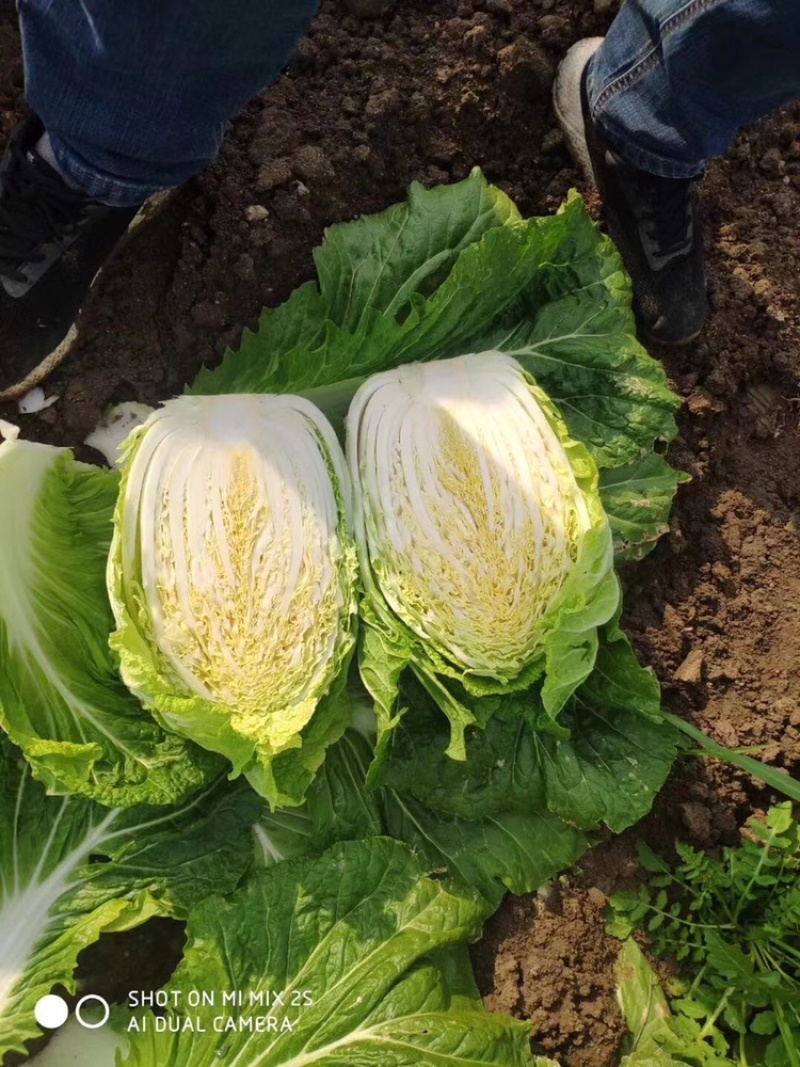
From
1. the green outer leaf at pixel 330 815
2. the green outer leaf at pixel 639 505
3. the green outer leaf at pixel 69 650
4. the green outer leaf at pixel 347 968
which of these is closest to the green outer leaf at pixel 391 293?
the green outer leaf at pixel 69 650

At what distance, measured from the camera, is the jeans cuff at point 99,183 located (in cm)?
189

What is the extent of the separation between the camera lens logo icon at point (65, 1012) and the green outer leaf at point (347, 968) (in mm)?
216

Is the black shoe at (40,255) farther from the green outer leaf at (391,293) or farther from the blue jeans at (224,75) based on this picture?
the green outer leaf at (391,293)

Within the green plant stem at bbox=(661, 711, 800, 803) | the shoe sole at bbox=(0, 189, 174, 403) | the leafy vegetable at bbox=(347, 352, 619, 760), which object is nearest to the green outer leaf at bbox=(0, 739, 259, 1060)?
the leafy vegetable at bbox=(347, 352, 619, 760)

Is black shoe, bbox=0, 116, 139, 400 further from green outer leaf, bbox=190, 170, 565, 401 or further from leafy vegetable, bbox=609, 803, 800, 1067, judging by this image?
leafy vegetable, bbox=609, 803, 800, 1067

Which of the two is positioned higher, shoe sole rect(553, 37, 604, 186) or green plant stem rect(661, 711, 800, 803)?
shoe sole rect(553, 37, 604, 186)

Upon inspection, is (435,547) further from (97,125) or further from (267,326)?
(97,125)

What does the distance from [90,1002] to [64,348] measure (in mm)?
1774

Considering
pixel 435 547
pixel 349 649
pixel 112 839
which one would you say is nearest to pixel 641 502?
pixel 435 547

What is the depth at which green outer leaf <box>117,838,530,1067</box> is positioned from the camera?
2166 mm

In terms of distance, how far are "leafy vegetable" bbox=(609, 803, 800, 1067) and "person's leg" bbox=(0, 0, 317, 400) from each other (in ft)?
7.21

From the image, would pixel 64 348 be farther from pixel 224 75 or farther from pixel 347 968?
pixel 347 968

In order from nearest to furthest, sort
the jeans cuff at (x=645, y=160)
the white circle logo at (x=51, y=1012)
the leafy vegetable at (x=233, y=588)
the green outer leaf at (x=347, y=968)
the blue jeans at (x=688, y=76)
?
the blue jeans at (x=688, y=76)
the leafy vegetable at (x=233, y=588)
the green outer leaf at (x=347, y=968)
the white circle logo at (x=51, y=1012)
the jeans cuff at (x=645, y=160)

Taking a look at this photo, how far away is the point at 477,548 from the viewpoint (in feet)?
7.06
